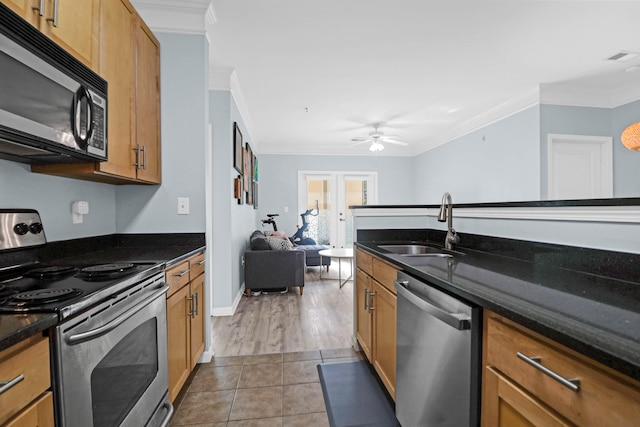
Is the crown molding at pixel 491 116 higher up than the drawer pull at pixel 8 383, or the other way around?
the crown molding at pixel 491 116

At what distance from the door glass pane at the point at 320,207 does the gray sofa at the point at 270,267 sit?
2.97 m

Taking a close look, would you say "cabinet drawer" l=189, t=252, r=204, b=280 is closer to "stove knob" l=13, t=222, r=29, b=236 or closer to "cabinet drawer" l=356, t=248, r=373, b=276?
"stove knob" l=13, t=222, r=29, b=236

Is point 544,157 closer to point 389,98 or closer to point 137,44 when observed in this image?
point 389,98

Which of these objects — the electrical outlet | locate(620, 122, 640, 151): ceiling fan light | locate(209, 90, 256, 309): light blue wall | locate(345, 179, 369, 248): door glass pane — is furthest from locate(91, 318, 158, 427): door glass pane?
locate(345, 179, 369, 248): door glass pane

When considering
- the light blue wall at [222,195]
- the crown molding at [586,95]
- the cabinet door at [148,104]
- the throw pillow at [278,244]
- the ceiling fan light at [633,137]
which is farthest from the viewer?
the throw pillow at [278,244]

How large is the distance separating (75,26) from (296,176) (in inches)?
216

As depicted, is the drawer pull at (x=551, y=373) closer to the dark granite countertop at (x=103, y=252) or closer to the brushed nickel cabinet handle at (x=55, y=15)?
the dark granite countertop at (x=103, y=252)

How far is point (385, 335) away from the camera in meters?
1.74

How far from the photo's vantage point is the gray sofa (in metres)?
3.86

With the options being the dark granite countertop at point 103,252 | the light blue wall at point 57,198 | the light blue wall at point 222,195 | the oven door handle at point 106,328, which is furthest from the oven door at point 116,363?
the light blue wall at point 222,195

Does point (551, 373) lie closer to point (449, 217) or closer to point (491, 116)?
point (449, 217)

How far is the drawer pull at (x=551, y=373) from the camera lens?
2.05ft

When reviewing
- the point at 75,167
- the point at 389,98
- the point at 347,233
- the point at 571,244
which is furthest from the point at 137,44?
the point at 347,233

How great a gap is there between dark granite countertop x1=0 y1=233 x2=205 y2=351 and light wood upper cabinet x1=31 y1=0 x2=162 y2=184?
1.33 ft
